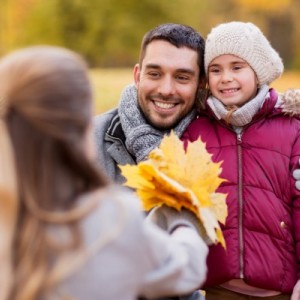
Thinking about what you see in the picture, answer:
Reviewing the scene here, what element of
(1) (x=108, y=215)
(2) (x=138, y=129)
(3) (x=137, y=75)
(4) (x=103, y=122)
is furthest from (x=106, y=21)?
(1) (x=108, y=215)

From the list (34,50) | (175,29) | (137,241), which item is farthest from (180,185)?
(175,29)

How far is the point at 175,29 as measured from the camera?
361 centimetres

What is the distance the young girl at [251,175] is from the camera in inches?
127

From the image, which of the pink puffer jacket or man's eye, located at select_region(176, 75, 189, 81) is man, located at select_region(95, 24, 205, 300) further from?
the pink puffer jacket

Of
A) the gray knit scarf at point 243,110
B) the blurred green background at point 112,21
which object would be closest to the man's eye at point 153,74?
the gray knit scarf at point 243,110

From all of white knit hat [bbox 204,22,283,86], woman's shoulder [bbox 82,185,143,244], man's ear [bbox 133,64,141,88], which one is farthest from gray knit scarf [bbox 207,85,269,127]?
woman's shoulder [bbox 82,185,143,244]

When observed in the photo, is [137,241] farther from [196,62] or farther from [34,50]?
[196,62]

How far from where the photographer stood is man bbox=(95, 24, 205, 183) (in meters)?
3.54

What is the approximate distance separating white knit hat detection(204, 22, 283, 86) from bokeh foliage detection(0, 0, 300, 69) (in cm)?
3196

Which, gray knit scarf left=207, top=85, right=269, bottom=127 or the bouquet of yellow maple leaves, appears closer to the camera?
the bouquet of yellow maple leaves

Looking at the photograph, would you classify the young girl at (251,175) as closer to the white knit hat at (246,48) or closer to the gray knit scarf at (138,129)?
the white knit hat at (246,48)

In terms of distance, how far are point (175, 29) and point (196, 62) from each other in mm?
179

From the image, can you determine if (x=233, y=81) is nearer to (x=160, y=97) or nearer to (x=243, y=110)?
(x=243, y=110)

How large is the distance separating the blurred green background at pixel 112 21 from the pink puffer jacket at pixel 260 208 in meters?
→ 31.8
